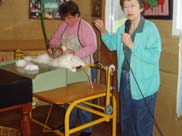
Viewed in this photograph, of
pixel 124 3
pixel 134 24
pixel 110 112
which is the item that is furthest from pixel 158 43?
pixel 110 112

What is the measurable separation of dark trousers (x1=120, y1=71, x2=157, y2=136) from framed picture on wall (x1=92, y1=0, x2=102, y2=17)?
1.62 meters

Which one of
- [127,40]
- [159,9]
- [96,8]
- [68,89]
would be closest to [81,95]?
[68,89]

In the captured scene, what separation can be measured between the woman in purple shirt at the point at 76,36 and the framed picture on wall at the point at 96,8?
821 mm

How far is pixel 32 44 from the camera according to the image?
11.8ft

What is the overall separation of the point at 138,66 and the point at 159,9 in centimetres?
77

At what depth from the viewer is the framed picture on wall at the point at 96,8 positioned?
3499 mm

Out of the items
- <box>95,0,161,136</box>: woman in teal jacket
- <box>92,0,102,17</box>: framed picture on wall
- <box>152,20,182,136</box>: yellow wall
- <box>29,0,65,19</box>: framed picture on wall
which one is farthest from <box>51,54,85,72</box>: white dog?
<box>29,0,65,19</box>: framed picture on wall

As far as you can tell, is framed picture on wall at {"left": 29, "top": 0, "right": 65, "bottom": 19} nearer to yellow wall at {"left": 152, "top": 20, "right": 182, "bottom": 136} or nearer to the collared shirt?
A: yellow wall at {"left": 152, "top": 20, "right": 182, "bottom": 136}

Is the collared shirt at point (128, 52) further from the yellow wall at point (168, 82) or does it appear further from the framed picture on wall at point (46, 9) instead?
the framed picture on wall at point (46, 9)

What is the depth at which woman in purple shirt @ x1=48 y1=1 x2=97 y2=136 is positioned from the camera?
2590mm

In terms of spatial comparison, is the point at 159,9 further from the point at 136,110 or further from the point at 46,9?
the point at 46,9

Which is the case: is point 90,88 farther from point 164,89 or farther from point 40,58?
point 164,89

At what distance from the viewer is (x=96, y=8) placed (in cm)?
362

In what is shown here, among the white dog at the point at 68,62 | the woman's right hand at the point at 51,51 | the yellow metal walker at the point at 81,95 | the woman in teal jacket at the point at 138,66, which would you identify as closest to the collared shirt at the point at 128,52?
the woman in teal jacket at the point at 138,66
